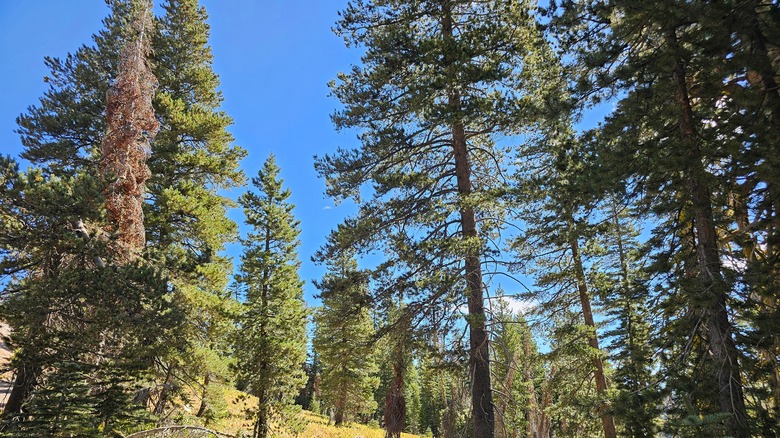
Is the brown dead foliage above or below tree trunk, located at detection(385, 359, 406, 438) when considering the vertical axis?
above

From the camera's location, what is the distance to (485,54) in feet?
28.3

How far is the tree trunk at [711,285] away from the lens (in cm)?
408

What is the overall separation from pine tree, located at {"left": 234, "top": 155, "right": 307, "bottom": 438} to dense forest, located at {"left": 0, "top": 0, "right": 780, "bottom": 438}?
210 cm

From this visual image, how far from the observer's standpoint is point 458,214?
9.24 metres

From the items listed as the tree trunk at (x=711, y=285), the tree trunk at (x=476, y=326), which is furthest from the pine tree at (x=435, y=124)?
the tree trunk at (x=711, y=285)

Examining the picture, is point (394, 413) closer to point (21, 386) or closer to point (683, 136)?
point (21, 386)

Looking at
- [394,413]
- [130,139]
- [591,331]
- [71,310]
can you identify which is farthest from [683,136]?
Answer: [394,413]

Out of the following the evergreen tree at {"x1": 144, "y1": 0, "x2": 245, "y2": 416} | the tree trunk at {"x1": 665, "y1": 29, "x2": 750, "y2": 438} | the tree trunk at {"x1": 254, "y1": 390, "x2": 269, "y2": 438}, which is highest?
the evergreen tree at {"x1": 144, "y1": 0, "x2": 245, "y2": 416}

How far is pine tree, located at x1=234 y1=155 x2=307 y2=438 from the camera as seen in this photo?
16.5 meters

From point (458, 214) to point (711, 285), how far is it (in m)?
5.37

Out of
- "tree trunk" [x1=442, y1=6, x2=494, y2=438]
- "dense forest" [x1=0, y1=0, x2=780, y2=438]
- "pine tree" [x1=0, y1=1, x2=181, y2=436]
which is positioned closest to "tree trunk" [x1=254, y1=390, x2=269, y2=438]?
"dense forest" [x1=0, y1=0, x2=780, y2=438]

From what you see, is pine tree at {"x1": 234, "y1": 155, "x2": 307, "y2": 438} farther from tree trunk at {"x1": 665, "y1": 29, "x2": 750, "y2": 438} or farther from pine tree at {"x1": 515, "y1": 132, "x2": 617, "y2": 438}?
tree trunk at {"x1": 665, "y1": 29, "x2": 750, "y2": 438}

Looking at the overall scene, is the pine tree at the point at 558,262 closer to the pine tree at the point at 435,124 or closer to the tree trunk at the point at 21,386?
the pine tree at the point at 435,124

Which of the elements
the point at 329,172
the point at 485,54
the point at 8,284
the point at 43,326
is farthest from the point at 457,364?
the point at 8,284
